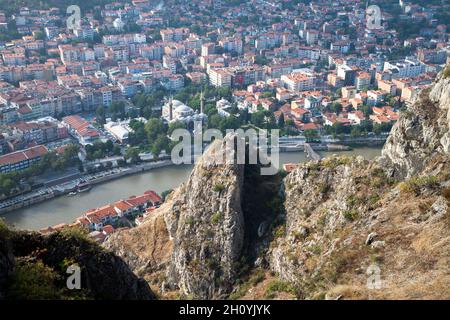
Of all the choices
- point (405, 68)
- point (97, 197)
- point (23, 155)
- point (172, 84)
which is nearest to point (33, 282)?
point (97, 197)

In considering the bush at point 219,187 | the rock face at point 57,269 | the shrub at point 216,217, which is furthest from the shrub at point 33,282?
the bush at point 219,187

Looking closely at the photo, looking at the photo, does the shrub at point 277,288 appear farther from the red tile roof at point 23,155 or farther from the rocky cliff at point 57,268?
the red tile roof at point 23,155

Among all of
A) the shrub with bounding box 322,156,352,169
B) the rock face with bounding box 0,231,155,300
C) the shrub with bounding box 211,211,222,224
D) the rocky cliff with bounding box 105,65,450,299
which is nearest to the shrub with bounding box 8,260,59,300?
the rock face with bounding box 0,231,155,300

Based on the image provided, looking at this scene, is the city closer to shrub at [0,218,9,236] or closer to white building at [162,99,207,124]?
white building at [162,99,207,124]

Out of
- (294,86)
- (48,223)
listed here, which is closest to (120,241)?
(48,223)

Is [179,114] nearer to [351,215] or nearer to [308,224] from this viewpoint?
[308,224]

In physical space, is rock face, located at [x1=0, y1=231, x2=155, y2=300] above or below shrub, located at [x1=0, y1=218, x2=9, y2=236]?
below
